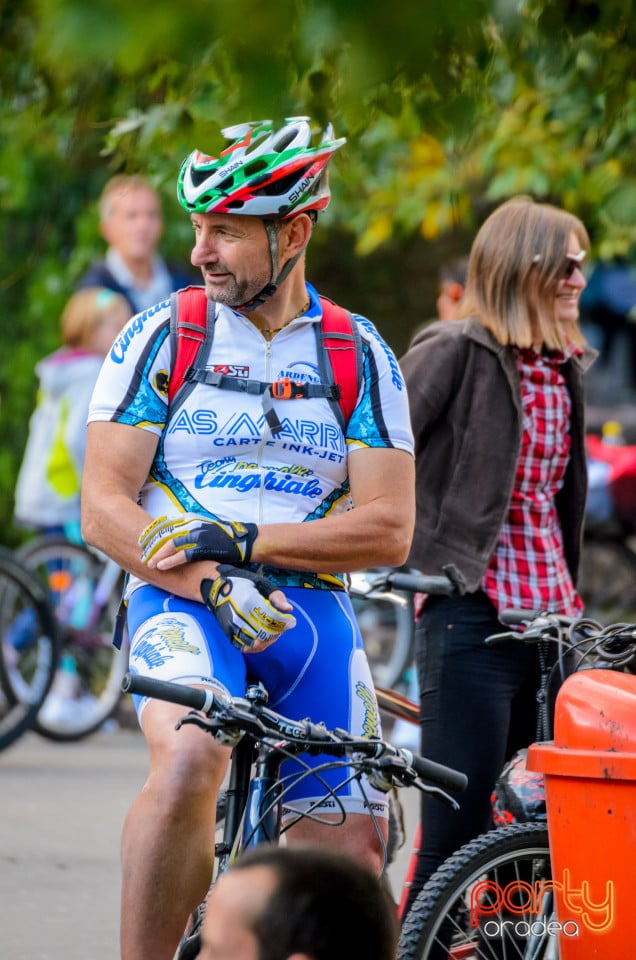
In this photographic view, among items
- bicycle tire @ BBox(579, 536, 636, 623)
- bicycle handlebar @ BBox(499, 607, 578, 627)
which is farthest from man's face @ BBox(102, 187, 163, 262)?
bicycle handlebar @ BBox(499, 607, 578, 627)

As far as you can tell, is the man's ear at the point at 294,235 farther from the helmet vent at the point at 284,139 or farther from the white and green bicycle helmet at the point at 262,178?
the helmet vent at the point at 284,139

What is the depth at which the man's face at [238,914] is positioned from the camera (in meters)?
2.42

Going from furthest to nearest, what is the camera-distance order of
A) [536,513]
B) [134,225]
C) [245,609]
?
1. [134,225]
2. [536,513]
3. [245,609]

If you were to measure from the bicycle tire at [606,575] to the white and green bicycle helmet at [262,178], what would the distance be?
307 inches

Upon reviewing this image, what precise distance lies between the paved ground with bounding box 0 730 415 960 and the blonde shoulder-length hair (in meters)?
2.23

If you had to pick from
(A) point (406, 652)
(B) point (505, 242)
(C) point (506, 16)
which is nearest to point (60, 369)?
(A) point (406, 652)

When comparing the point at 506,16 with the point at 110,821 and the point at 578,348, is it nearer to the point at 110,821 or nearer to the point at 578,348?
the point at 578,348

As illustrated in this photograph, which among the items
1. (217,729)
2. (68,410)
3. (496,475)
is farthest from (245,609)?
(68,410)

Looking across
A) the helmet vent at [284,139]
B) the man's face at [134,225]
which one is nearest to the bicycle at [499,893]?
the helmet vent at [284,139]

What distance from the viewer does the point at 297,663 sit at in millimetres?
3635

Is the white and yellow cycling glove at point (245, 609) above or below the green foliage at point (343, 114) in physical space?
below

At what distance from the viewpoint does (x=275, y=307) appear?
389 cm

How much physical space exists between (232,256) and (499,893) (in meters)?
1.57

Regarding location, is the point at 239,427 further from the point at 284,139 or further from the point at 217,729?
the point at 217,729
